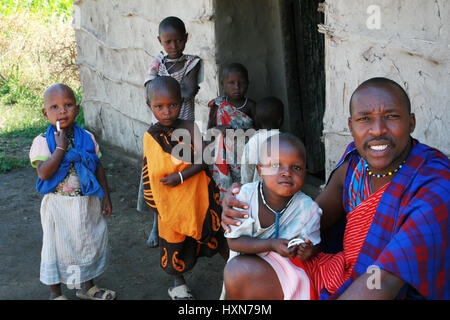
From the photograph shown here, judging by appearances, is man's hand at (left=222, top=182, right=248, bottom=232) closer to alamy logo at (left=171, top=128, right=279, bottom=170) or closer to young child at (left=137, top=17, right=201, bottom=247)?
alamy logo at (left=171, top=128, right=279, bottom=170)

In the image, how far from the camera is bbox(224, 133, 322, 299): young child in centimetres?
200

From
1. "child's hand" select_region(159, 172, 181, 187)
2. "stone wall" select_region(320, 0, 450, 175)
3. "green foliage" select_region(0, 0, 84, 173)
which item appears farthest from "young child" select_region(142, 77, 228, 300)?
"green foliage" select_region(0, 0, 84, 173)

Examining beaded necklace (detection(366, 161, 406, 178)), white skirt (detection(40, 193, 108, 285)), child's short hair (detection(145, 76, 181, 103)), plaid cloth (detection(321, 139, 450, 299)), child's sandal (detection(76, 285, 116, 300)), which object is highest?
child's short hair (detection(145, 76, 181, 103))

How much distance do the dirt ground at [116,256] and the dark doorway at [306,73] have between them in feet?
4.89

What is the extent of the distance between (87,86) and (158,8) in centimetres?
216

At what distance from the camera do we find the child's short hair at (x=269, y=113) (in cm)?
332

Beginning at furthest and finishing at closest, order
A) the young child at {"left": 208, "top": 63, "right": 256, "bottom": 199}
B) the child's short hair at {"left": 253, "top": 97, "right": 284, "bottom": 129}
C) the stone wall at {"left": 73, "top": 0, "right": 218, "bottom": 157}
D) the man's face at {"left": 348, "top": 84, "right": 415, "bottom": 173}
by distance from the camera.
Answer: the stone wall at {"left": 73, "top": 0, "right": 218, "bottom": 157} → the young child at {"left": 208, "top": 63, "right": 256, "bottom": 199} → the child's short hair at {"left": 253, "top": 97, "right": 284, "bottom": 129} → the man's face at {"left": 348, "top": 84, "right": 415, "bottom": 173}

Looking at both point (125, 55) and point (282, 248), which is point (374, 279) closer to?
point (282, 248)

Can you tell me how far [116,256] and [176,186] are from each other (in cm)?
105

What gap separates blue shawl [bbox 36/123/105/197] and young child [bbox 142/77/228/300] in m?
0.30

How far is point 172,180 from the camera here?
9.09ft

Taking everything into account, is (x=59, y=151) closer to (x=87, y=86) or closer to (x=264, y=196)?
(x=264, y=196)

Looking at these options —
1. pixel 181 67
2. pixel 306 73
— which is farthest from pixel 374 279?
pixel 306 73
